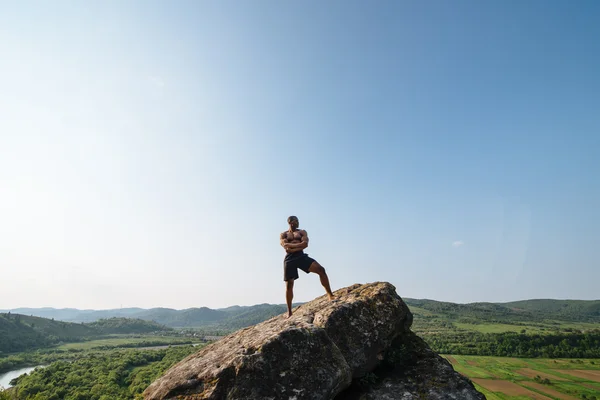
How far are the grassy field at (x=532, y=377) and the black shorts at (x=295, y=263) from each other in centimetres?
7813

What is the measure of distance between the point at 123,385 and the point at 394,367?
334 ft

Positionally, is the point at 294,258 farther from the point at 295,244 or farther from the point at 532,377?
the point at 532,377

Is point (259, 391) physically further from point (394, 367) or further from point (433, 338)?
point (433, 338)

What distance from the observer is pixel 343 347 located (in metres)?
8.00

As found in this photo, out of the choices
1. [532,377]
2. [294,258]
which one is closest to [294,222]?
[294,258]

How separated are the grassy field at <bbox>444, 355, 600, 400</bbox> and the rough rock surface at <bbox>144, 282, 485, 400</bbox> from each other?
7689cm

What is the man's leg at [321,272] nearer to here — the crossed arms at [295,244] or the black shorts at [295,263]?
the black shorts at [295,263]

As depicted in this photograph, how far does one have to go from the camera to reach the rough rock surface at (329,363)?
6547 millimetres

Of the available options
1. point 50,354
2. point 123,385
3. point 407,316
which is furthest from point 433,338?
point 50,354

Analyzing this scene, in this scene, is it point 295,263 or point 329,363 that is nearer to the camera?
point 329,363

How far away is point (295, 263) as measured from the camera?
9.91m

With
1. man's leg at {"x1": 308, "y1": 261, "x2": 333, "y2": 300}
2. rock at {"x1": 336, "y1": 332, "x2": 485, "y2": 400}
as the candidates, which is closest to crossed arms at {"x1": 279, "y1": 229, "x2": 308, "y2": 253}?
man's leg at {"x1": 308, "y1": 261, "x2": 333, "y2": 300}

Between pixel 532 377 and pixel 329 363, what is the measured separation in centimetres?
12620

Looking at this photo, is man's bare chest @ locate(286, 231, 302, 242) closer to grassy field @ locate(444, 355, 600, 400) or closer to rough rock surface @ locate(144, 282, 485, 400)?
rough rock surface @ locate(144, 282, 485, 400)
